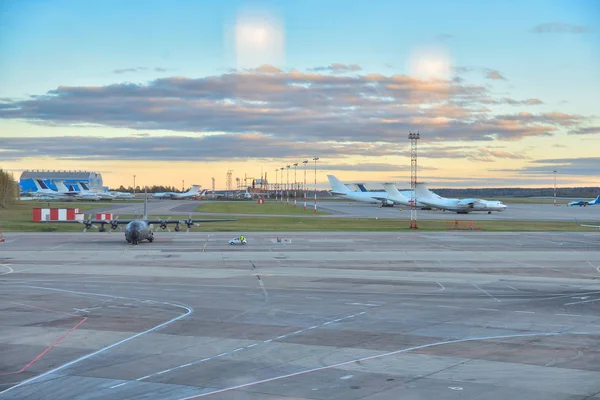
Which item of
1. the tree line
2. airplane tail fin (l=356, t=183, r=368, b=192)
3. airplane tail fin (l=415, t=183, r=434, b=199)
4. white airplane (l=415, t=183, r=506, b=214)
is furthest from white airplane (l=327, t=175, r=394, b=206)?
the tree line

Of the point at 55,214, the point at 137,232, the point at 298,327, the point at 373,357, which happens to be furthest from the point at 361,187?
the point at 373,357

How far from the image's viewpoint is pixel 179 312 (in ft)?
89.1

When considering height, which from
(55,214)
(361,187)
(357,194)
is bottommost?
(55,214)

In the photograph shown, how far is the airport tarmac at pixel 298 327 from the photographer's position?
16.5 meters

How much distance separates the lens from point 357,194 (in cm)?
17675

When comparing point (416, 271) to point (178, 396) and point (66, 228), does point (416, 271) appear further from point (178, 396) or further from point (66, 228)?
point (66, 228)

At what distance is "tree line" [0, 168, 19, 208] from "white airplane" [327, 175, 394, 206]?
83.7 m

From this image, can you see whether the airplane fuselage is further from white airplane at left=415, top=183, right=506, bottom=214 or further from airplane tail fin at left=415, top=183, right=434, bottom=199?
airplane tail fin at left=415, top=183, right=434, bottom=199

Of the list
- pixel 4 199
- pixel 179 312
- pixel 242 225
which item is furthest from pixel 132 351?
pixel 4 199

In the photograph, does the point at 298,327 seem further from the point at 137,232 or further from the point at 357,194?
Result: the point at 357,194

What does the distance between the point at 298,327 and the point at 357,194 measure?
154m

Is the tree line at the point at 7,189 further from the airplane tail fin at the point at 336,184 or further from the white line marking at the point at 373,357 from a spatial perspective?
the white line marking at the point at 373,357

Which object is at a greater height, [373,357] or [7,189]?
[7,189]

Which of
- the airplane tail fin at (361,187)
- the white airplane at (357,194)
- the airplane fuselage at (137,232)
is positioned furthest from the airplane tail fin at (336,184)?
the airplane fuselage at (137,232)
